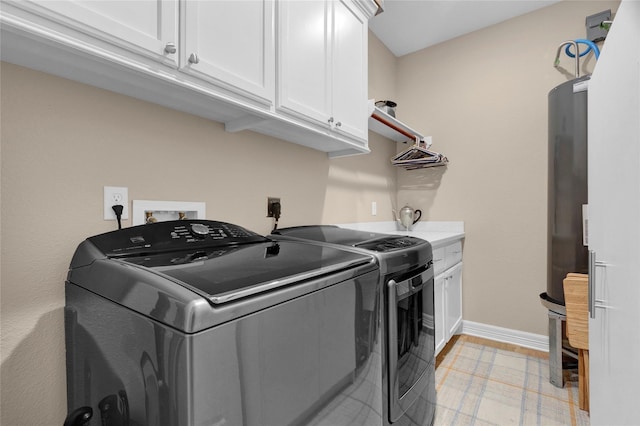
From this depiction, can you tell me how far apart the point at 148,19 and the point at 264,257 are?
74cm

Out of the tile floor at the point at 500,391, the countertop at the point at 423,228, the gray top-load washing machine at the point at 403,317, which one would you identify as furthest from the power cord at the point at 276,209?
the tile floor at the point at 500,391

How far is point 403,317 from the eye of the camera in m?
1.31

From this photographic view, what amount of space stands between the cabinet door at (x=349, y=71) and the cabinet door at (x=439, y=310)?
117 centimetres

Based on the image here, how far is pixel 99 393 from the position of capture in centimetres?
78

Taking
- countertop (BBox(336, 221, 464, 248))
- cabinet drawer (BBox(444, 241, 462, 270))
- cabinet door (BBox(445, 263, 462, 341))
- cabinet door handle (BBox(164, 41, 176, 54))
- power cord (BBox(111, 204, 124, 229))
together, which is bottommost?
cabinet door (BBox(445, 263, 462, 341))

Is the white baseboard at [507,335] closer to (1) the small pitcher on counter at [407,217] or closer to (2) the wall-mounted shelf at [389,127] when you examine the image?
(1) the small pitcher on counter at [407,217]

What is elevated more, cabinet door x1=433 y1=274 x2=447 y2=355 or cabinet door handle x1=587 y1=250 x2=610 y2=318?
cabinet door handle x1=587 y1=250 x2=610 y2=318

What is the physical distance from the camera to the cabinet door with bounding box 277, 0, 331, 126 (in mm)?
1253

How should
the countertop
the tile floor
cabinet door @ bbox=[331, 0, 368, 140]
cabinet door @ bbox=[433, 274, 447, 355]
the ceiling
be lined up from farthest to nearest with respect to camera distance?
the countertop
the ceiling
cabinet door @ bbox=[433, 274, 447, 355]
the tile floor
cabinet door @ bbox=[331, 0, 368, 140]

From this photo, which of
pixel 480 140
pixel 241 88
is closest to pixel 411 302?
pixel 241 88

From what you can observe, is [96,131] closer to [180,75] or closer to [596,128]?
[180,75]

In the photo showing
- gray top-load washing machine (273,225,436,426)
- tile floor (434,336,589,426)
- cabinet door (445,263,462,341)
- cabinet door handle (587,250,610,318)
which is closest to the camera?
cabinet door handle (587,250,610,318)

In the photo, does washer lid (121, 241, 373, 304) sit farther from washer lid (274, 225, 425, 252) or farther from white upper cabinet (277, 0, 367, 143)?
white upper cabinet (277, 0, 367, 143)

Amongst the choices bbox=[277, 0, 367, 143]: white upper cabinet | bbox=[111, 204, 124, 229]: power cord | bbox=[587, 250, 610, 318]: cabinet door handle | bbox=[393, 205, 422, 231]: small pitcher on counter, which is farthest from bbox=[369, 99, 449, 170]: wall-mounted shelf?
bbox=[111, 204, 124, 229]: power cord
